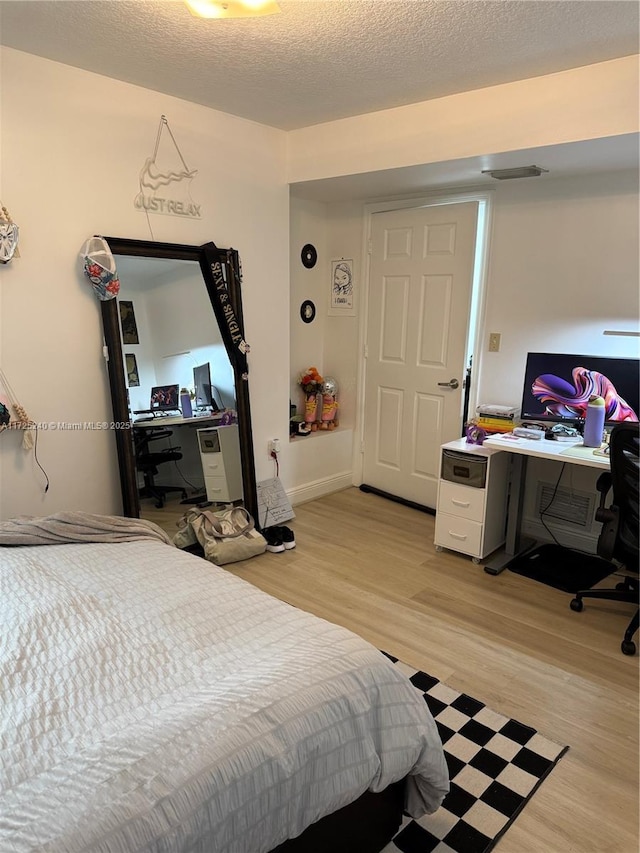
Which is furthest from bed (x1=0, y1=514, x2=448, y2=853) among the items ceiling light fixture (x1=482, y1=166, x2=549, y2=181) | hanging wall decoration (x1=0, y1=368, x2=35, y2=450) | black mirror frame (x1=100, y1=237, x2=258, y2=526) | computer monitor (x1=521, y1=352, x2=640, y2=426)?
ceiling light fixture (x1=482, y1=166, x2=549, y2=181)

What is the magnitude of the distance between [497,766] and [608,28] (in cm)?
260

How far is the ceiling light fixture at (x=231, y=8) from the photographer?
5.57 ft

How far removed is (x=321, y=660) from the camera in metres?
1.38

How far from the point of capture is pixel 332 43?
2211 mm

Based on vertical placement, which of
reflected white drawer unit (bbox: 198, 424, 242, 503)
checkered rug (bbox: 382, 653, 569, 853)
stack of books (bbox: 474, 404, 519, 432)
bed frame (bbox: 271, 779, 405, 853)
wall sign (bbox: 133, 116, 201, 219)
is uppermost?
wall sign (bbox: 133, 116, 201, 219)

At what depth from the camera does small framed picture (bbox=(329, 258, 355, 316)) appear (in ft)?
14.0

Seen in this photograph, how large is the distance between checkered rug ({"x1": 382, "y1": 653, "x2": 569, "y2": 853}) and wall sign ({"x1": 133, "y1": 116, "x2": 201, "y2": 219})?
2595mm

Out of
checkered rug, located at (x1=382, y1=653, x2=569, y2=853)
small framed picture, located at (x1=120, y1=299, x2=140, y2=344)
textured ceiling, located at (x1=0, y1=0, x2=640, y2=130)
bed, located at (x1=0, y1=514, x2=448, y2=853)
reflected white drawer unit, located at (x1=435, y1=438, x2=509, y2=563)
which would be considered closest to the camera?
bed, located at (x1=0, y1=514, x2=448, y2=853)

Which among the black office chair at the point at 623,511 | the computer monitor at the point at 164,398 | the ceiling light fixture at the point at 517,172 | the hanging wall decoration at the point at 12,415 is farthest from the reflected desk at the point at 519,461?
the hanging wall decoration at the point at 12,415

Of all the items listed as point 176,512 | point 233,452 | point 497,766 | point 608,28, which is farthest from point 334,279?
point 497,766

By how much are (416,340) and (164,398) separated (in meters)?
1.82

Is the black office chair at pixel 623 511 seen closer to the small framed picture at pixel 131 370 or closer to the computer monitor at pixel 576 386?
the computer monitor at pixel 576 386

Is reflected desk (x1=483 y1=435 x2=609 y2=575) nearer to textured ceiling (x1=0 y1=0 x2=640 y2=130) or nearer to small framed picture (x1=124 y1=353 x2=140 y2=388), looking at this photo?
textured ceiling (x1=0 y1=0 x2=640 y2=130)

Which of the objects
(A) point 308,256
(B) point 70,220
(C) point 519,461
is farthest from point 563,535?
(B) point 70,220
